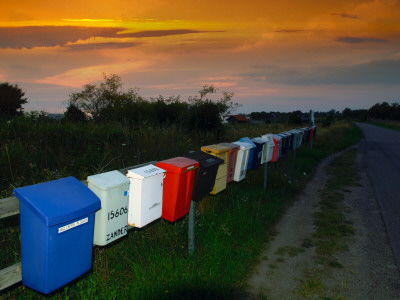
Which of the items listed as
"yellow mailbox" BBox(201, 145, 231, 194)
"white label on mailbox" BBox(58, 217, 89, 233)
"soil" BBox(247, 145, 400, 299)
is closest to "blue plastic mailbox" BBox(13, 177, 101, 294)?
"white label on mailbox" BBox(58, 217, 89, 233)

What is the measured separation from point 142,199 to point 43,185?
96cm

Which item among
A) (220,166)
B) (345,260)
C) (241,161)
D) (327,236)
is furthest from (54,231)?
(327,236)

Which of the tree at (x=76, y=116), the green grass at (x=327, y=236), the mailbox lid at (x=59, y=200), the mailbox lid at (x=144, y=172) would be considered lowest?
the green grass at (x=327, y=236)

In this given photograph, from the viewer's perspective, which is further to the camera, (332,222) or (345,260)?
(332,222)

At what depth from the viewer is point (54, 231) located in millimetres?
2156

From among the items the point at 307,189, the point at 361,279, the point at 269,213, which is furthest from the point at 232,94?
the point at 361,279

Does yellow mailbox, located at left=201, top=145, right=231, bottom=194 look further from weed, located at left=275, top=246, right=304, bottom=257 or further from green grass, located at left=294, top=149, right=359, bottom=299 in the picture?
green grass, located at left=294, top=149, right=359, bottom=299

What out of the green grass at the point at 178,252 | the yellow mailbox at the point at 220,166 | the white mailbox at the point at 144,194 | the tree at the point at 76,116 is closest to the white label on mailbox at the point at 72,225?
the green grass at the point at 178,252

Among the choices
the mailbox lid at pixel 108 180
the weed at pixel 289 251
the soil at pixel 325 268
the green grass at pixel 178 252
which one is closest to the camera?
the mailbox lid at pixel 108 180

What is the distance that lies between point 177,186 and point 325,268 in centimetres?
224

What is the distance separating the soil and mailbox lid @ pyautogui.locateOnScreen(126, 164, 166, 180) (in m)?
1.70

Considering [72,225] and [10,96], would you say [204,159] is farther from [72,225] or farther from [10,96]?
[10,96]

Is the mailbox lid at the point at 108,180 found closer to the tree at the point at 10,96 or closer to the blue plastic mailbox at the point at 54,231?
the blue plastic mailbox at the point at 54,231

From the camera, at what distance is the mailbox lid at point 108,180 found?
104 inches
